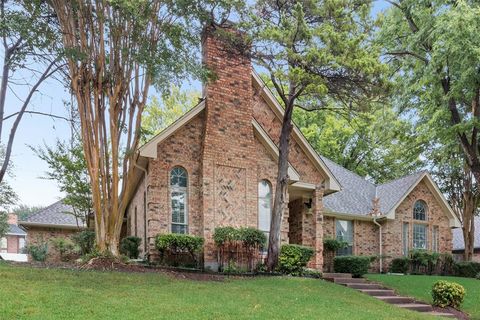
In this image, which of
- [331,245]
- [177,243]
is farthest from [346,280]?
[177,243]

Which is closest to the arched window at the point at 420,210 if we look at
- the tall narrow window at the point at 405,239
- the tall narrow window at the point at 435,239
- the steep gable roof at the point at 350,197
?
the tall narrow window at the point at 405,239

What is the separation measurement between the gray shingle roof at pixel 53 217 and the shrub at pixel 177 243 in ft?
→ 32.1

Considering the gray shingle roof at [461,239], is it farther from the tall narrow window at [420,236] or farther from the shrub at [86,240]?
the shrub at [86,240]

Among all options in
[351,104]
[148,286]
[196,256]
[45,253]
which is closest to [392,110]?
[351,104]

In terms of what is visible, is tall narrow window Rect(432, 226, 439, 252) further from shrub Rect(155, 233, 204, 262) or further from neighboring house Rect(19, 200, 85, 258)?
neighboring house Rect(19, 200, 85, 258)

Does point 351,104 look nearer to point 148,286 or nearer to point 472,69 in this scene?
point 472,69

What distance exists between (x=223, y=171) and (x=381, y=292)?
19.7 ft

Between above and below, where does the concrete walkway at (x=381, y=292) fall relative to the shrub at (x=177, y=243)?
below

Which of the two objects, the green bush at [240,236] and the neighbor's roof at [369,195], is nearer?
the green bush at [240,236]

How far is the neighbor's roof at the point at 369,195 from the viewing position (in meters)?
20.0

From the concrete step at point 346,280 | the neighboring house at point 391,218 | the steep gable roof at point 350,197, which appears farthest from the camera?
the steep gable roof at point 350,197

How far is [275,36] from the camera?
11.8 metres

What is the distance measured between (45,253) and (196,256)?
9.86m

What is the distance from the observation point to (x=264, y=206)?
14977mm
